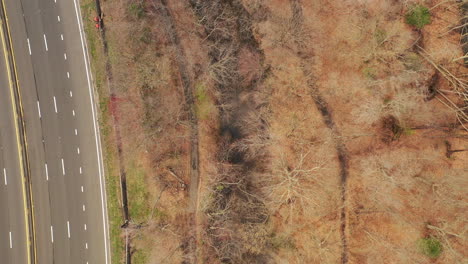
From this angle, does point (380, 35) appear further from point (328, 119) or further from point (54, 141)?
point (54, 141)

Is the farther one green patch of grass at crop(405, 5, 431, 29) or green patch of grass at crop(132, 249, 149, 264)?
green patch of grass at crop(405, 5, 431, 29)

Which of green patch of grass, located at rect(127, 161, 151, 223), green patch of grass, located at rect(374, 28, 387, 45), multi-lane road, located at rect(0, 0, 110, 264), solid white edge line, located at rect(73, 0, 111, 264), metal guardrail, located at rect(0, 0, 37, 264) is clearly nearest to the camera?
metal guardrail, located at rect(0, 0, 37, 264)

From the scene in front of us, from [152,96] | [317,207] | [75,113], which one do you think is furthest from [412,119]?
[75,113]

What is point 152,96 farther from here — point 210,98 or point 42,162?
point 42,162

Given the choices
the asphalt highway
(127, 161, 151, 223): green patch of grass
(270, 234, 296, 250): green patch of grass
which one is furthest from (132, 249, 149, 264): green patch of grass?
(270, 234, 296, 250): green patch of grass

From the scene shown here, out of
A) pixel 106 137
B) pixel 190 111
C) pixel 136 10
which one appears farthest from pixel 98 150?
pixel 136 10

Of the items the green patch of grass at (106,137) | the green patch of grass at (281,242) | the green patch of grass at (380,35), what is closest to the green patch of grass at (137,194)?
the green patch of grass at (106,137)

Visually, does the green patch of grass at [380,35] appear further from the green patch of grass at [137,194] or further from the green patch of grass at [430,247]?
the green patch of grass at [137,194]

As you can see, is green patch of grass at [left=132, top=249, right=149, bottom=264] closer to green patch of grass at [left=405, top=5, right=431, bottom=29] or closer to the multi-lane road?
the multi-lane road
